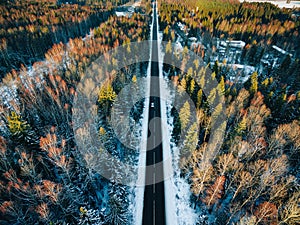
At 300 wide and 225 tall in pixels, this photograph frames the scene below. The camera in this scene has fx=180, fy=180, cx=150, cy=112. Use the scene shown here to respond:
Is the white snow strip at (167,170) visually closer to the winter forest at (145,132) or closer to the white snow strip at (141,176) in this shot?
the winter forest at (145,132)

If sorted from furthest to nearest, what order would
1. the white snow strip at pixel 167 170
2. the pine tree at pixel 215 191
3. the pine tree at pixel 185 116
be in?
the pine tree at pixel 185 116, the white snow strip at pixel 167 170, the pine tree at pixel 215 191

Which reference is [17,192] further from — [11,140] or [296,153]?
[296,153]

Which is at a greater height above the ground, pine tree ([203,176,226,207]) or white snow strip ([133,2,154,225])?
pine tree ([203,176,226,207])

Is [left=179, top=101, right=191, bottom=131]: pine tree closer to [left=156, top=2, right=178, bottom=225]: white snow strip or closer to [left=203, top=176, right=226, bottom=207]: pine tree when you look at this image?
[left=156, top=2, right=178, bottom=225]: white snow strip

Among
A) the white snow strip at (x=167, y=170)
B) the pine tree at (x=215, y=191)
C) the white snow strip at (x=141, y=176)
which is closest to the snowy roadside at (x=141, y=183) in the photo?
the white snow strip at (x=141, y=176)

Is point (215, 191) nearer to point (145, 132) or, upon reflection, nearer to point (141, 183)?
point (141, 183)

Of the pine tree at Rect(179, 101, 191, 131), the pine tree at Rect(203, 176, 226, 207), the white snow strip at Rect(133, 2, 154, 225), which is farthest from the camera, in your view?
the pine tree at Rect(179, 101, 191, 131)

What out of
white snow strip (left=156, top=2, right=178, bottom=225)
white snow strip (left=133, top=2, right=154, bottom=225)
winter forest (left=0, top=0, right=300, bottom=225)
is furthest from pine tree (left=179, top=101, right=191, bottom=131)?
white snow strip (left=133, top=2, right=154, bottom=225)

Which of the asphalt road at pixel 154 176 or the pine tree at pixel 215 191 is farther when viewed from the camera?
the asphalt road at pixel 154 176
